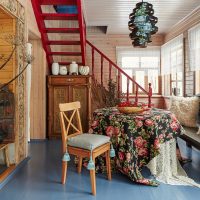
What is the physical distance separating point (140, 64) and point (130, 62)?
298mm

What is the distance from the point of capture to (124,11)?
5.23 m

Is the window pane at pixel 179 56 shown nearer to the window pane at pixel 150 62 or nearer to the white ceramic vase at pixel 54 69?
the window pane at pixel 150 62

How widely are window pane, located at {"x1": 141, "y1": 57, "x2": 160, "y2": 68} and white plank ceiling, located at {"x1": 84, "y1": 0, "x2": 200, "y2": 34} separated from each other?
3.41 feet

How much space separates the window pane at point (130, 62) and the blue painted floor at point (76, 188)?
4.15 m

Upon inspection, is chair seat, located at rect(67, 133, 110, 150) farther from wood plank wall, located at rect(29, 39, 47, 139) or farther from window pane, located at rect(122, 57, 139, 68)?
window pane, located at rect(122, 57, 139, 68)

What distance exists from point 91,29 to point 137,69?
68.5 inches

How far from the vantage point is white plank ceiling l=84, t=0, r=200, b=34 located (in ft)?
15.5

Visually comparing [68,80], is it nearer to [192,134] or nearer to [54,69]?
[54,69]

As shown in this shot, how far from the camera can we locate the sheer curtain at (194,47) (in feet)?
15.9

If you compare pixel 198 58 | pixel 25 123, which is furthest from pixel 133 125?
pixel 198 58

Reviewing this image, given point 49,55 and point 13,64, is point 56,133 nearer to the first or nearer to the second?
point 49,55

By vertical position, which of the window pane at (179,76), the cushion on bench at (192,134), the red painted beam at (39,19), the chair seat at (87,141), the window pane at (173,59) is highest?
the red painted beam at (39,19)

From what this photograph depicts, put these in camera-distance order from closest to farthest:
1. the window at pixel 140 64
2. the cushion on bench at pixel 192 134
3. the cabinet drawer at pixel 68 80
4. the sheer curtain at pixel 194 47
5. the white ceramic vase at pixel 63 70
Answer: the cushion on bench at pixel 192 134, the sheer curtain at pixel 194 47, the cabinet drawer at pixel 68 80, the white ceramic vase at pixel 63 70, the window at pixel 140 64

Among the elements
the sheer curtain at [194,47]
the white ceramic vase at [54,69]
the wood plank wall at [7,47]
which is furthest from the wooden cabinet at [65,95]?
the sheer curtain at [194,47]
